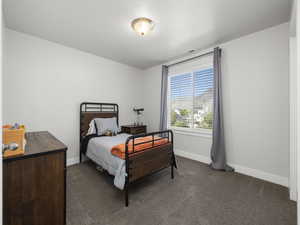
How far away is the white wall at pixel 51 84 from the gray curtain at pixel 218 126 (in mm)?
2572

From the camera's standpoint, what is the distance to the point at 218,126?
8.96 feet

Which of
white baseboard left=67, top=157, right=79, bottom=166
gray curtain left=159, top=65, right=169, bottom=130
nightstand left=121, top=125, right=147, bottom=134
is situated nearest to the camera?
white baseboard left=67, top=157, right=79, bottom=166

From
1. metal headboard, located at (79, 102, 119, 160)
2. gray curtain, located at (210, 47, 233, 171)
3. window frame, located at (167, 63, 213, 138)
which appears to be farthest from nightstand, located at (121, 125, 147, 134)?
gray curtain, located at (210, 47, 233, 171)

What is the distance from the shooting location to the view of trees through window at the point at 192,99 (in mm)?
3113

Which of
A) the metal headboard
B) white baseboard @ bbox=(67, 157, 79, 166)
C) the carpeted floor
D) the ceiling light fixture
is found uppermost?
the ceiling light fixture

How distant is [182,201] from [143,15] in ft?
8.69

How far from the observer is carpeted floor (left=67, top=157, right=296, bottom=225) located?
1514 millimetres

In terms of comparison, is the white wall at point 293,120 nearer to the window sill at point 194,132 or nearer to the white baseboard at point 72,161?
the window sill at point 194,132

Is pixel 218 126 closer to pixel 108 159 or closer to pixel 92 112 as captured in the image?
pixel 108 159

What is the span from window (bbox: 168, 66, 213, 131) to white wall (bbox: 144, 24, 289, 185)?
40cm

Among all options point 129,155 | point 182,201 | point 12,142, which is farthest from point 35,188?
point 182,201

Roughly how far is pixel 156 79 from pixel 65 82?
2.41 m

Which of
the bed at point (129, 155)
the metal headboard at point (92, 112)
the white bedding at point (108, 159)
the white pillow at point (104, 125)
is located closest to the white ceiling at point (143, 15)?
the metal headboard at point (92, 112)

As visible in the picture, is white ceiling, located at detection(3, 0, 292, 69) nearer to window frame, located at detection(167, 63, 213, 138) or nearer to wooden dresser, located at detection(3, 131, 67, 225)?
window frame, located at detection(167, 63, 213, 138)
